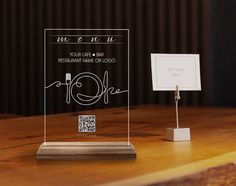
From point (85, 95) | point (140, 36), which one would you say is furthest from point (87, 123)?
point (140, 36)

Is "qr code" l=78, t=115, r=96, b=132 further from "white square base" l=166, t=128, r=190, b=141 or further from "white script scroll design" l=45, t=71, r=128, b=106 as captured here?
"white square base" l=166, t=128, r=190, b=141

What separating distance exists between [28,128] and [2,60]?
244 cm

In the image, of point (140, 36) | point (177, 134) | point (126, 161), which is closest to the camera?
point (126, 161)

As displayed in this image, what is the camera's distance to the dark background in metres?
3.31

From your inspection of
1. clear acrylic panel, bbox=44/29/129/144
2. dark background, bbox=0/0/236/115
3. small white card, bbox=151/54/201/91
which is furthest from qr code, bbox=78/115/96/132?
dark background, bbox=0/0/236/115

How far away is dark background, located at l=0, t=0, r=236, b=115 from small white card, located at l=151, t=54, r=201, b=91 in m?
1.91

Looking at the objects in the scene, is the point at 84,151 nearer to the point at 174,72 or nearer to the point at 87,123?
the point at 87,123

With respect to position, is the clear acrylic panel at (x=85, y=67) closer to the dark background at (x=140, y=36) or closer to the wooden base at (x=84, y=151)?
the wooden base at (x=84, y=151)

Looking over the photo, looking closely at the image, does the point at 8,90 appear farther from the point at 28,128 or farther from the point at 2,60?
the point at 28,128

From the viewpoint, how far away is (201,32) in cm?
329

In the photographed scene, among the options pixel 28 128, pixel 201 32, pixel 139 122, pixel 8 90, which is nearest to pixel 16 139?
pixel 28 128

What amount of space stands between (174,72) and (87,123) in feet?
1.06

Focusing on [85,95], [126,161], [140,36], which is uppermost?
[140,36]

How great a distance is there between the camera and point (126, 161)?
3.46 feet
